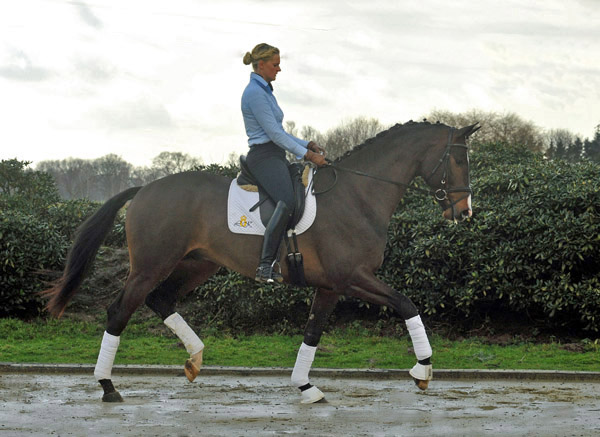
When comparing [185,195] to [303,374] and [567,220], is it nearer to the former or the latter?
[303,374]

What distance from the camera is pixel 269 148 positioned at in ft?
27.0

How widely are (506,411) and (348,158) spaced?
2772 millimetres

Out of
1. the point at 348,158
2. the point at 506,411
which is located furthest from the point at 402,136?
the point at 506,411

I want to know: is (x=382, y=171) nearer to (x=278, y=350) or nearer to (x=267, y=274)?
(x=267, y=274)

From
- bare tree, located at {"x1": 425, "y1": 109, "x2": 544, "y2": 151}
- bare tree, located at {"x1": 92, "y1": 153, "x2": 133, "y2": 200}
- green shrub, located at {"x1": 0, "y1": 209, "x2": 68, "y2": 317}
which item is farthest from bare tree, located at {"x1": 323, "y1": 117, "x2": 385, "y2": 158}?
green shrub, located at {"x1": 0, "y1": 209, "x2": 68, "y2": 317}

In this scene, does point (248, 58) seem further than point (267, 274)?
Yes

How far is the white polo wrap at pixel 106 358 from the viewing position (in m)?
8.01

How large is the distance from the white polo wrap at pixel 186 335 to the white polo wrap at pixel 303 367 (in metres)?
1.04

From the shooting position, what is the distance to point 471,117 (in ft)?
214

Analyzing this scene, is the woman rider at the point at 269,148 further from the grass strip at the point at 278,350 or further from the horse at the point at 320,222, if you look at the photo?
the grass strip at the point at 278,350

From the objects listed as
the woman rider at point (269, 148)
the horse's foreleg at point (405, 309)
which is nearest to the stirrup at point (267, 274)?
the woman rider at point (269, 148)

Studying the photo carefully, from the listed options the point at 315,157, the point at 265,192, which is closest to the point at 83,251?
the point at 265,192

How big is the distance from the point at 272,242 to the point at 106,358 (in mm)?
1922

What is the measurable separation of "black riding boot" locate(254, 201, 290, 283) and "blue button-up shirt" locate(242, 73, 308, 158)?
575mm
